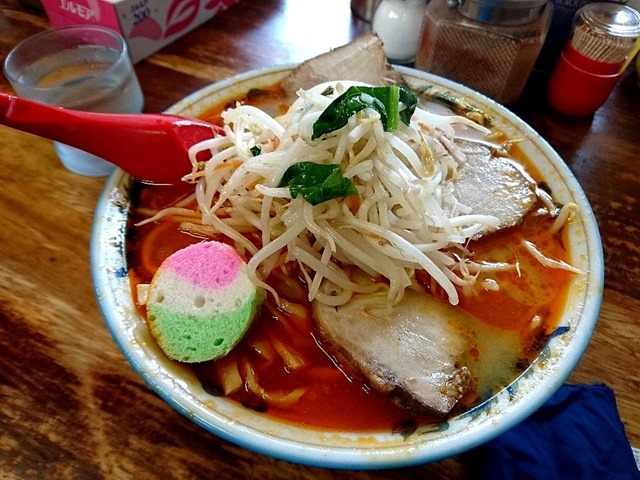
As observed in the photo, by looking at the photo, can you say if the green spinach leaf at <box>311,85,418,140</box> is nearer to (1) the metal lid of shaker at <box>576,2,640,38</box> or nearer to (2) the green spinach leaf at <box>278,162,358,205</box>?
(2) the green spinach leaf at <box>278,162,358,205</box>

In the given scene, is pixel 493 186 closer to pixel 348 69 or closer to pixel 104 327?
pixel 348 69

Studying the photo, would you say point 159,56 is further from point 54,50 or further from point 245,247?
point 245,247

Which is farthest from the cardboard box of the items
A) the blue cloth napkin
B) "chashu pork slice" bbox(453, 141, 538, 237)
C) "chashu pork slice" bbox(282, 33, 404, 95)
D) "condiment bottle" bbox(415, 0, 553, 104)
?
the blue cloth napkin

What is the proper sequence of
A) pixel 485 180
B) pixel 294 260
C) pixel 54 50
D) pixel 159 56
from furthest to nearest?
pixel 159 56
pixel 54 50
pixel 485 180
pixel 294 260

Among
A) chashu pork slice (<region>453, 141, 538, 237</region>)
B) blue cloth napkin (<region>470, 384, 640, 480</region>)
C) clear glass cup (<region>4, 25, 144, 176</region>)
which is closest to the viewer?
blue cloth napkin (<region>470, 384, 640, 480</region>)

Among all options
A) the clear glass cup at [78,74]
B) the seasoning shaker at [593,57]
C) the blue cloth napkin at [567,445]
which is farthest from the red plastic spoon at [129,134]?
the seasoning shaker at [593,57]

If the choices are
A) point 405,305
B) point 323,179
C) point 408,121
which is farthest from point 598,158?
point 323,179

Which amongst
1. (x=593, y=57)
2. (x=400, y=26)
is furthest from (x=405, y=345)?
A: (x=400, y=26)
